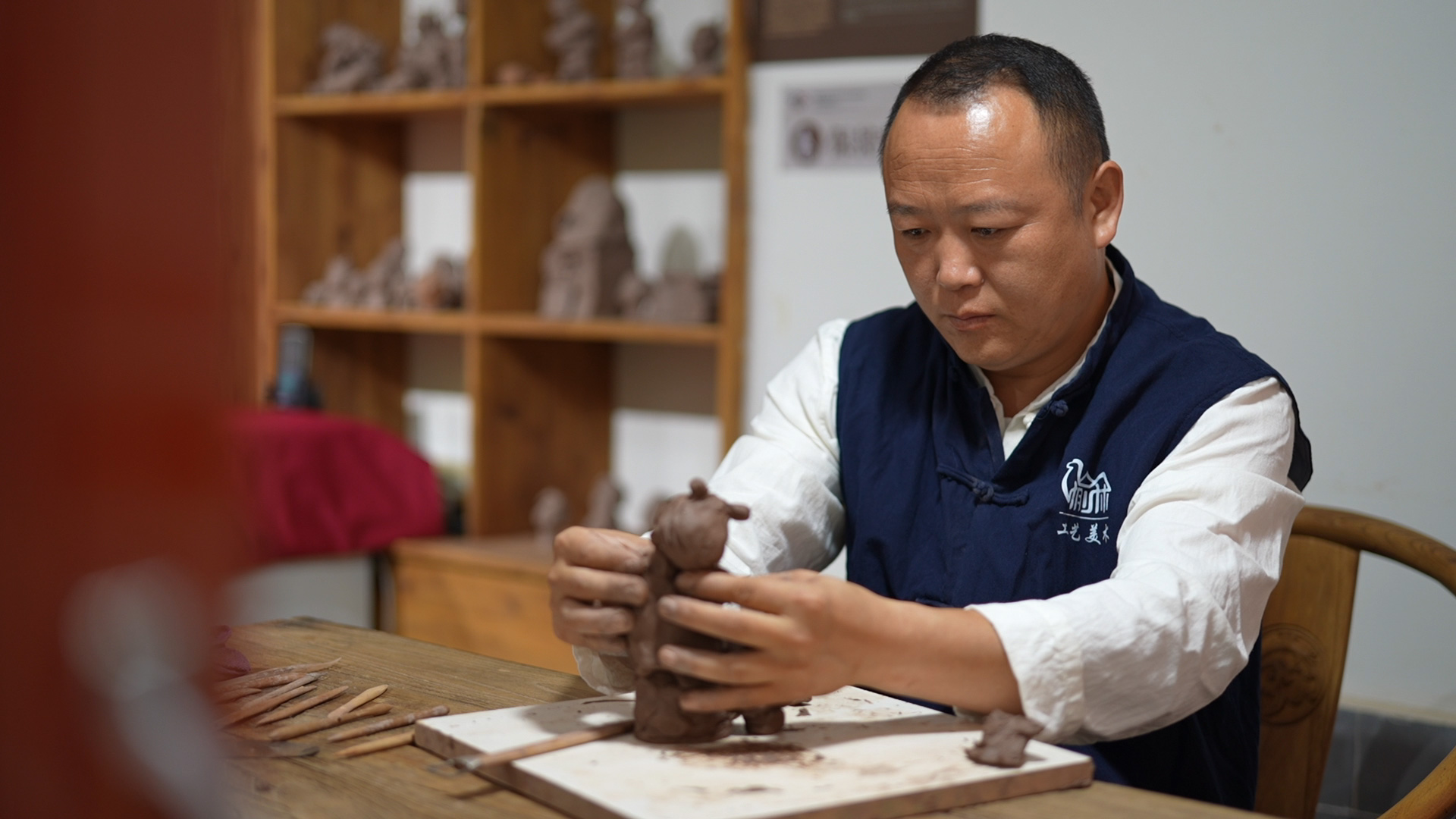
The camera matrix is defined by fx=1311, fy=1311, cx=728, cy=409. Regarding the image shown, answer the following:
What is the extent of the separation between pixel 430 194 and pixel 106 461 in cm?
395

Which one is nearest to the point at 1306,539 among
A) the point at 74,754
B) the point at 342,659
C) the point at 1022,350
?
the point at 1022,350

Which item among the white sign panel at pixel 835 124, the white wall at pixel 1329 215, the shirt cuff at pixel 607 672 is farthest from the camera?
the white sign panel at pixel 835 124

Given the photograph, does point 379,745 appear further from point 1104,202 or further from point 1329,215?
point 1329,215

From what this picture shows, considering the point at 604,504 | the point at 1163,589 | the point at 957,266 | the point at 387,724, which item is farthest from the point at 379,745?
the point at 604,504

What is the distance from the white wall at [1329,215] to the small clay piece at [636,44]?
3.59 ft

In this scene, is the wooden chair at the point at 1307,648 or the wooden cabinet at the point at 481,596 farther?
the wooden cabinet at the point at 481,596

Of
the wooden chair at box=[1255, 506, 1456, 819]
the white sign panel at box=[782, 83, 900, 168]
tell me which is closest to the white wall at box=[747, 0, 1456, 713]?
the white sign panel at box=[782, 83, 900, 168]

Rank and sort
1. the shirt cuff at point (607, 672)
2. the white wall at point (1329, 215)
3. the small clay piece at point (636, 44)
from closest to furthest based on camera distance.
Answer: the shirt cuff at point (607, 672) < the white wall at point (1329, 215) < the small clay piece at point (636, 44)

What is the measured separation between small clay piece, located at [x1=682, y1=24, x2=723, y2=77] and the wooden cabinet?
4.12ft

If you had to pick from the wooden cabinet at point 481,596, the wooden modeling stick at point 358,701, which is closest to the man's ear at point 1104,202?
the wooden modeling stick at point 358,701

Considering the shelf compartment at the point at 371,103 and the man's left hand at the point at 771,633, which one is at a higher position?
the shelf compartment at the point at 371,103

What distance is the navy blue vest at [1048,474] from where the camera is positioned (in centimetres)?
151

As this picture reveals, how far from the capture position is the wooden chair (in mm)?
1681

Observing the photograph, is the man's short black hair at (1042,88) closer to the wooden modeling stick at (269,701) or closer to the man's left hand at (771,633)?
the man's left hand at (771,633)
